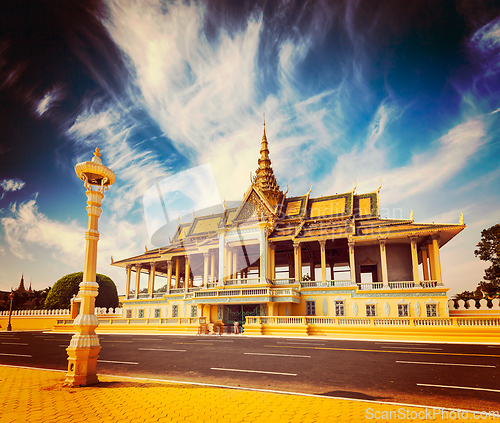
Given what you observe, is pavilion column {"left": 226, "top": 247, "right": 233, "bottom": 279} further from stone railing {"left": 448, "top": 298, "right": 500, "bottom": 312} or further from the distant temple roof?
stone railing {"left": 448, "top": 298, "right": 500, "bottom": 312}

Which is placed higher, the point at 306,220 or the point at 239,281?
the point at 306,220

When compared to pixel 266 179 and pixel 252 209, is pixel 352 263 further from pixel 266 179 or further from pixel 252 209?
pixel 266 179

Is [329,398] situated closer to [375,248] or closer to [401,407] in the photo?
[401,407]

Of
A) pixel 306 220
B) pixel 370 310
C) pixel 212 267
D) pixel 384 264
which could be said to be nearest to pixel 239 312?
pixel 212 267

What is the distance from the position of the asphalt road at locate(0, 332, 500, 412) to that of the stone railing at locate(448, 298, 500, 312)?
12677 mm

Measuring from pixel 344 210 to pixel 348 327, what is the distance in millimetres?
14898

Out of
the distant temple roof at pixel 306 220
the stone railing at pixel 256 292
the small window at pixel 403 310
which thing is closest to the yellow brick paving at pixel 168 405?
the stone railing at pixel 256 292

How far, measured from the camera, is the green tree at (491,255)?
34531 millimetres

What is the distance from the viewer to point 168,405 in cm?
611

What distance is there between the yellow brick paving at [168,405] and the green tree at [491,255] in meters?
36.2

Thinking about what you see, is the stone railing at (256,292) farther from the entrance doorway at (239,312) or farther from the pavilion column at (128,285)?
the pavilion column at (128,285)

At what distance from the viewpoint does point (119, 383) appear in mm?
8031

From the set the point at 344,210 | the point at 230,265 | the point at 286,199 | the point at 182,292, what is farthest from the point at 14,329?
the point at 344,210

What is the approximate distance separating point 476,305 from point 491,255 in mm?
13596
